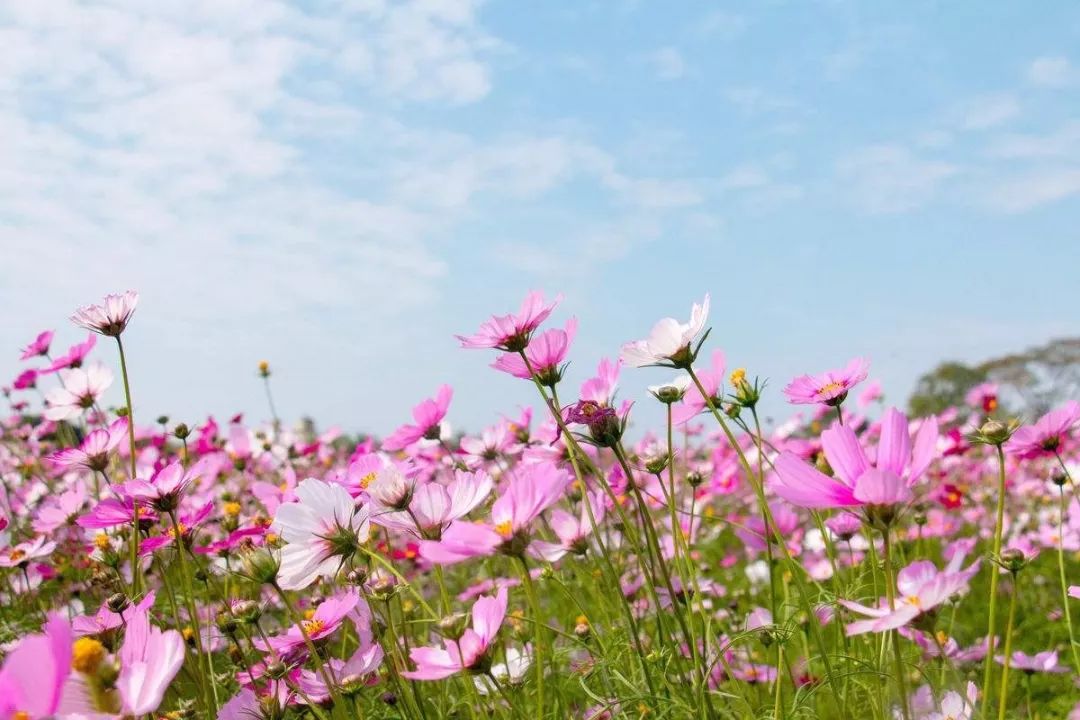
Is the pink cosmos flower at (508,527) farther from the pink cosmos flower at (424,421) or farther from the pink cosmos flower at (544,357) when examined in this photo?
the pink cosmos flower at (424,421)

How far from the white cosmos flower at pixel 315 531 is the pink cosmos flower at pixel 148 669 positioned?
0.19 m

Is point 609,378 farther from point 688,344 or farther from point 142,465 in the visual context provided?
point 142,465

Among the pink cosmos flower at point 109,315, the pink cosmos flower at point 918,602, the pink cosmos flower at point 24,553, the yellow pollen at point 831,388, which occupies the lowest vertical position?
the pink cosmos flower at point 24,553

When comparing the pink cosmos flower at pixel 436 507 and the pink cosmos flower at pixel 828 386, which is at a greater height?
the pink cosmos flower at pixel 828 386

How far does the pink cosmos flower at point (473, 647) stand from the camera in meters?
0.83

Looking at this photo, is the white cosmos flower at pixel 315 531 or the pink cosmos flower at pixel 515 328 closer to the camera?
the white cosmos flower at pixel 315 531

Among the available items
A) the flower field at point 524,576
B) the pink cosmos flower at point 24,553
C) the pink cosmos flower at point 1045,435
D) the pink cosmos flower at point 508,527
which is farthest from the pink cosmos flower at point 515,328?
the pink cosmos flower at point 24,553

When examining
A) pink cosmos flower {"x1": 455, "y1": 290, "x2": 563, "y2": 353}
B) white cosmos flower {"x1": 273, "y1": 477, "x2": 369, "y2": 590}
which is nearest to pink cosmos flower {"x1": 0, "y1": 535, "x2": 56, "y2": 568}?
white cosmos flower {"x1": 273, "y1": 477, "x2": 369, "y2": 590}

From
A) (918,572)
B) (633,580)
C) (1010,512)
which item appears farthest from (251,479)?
(1010,512)

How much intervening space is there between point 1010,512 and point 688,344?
4173mm

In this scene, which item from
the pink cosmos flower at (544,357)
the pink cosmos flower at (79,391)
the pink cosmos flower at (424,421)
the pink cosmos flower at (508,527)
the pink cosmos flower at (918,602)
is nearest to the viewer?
the pink cosmos flower at (918,602)

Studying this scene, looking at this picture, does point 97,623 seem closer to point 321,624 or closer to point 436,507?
point 321,624

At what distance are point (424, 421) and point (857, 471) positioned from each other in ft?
2.73

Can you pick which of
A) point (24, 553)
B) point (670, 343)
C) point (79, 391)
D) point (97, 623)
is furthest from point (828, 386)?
point (24, 553)
